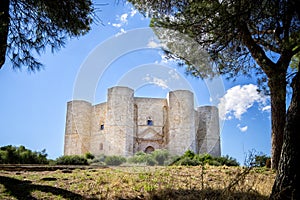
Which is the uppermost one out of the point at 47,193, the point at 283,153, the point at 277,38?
the point at 277,38

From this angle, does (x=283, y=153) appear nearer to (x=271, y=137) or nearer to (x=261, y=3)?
(x=261, y=3)

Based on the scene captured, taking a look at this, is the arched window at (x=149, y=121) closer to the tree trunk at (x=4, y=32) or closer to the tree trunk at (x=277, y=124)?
the tree trunk at (x=277, y=124)

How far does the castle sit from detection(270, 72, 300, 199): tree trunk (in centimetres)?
1794

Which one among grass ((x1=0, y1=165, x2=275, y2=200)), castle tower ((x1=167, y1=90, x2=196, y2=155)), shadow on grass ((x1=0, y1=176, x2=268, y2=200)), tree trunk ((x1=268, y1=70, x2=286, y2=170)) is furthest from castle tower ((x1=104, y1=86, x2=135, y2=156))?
shadow on grass ((x1=0, y1=176, x2=268, y2=200))

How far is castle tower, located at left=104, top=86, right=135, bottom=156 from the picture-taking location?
2047 centimetres

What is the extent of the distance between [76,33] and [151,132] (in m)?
17.1

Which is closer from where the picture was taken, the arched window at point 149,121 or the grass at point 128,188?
the grass at point 128,188

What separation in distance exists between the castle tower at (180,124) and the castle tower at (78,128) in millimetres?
6183

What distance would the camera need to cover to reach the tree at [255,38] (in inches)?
116

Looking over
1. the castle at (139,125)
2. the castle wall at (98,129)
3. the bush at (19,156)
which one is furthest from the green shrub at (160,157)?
the bush at (19,156)

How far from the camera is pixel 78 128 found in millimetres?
21562

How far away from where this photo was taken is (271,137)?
18.4 ft

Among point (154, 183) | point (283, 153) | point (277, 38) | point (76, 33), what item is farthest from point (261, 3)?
point (76, 33)

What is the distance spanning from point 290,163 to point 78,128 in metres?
20.0
